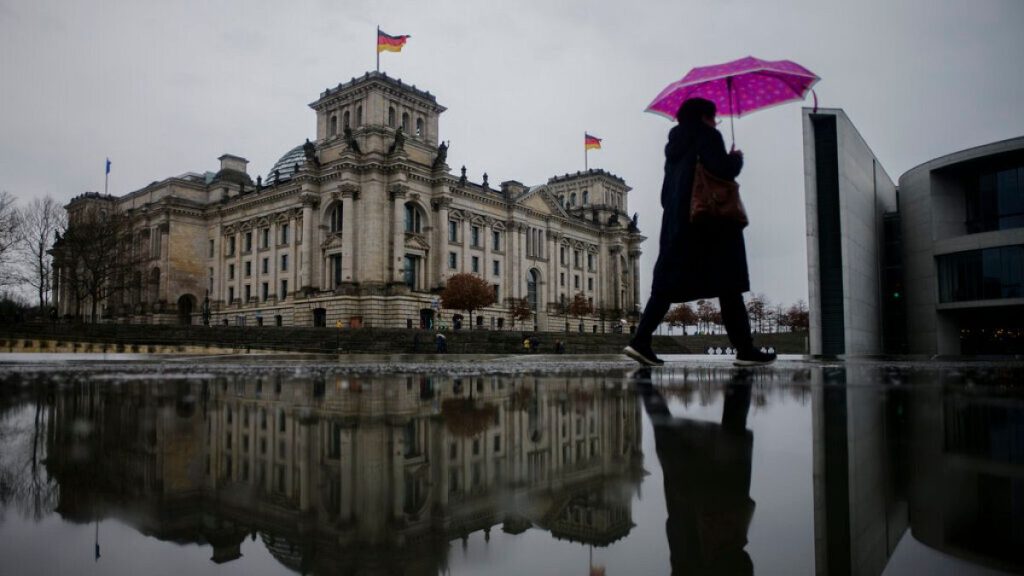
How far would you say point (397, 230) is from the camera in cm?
5219

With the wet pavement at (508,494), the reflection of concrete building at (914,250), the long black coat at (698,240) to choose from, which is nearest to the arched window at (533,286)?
the reflection of concrete building at (914,250)

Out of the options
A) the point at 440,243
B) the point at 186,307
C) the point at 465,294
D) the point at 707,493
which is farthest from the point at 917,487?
the point at 186,307

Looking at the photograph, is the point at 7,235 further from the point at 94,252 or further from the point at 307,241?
the point at 307,241

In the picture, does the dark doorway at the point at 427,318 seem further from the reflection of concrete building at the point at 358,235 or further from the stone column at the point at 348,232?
the stone column at the point at 348,232

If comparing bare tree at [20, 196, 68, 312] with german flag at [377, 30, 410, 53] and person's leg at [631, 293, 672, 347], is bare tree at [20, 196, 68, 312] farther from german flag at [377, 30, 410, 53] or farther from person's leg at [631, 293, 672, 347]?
person's leg at [631, 293, 672, 347]

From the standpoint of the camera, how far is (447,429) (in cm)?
299

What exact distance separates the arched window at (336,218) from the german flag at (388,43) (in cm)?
1365

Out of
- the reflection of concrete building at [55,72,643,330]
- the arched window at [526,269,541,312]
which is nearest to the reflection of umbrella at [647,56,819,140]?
the reflection of concrete building at [55,72,643,330]

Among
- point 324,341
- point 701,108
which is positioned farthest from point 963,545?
point 324,341

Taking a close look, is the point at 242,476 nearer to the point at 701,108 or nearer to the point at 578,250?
the point at 701,108

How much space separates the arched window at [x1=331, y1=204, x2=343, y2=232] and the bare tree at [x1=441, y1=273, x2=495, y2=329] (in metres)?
11.1

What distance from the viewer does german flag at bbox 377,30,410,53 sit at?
168 ft

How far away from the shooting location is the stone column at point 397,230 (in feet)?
171

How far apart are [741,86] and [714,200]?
2.17 m
